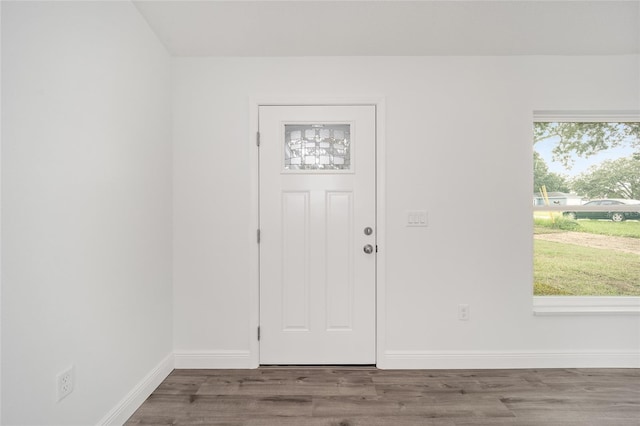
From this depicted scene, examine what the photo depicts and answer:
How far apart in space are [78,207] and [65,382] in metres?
0.76

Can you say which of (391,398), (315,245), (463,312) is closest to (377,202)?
(315,245)

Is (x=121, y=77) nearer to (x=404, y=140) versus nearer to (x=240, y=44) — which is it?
(x=240, y=44)

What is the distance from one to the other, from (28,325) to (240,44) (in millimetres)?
2009

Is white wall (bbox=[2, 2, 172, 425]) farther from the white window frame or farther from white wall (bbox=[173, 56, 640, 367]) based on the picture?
the white window frame

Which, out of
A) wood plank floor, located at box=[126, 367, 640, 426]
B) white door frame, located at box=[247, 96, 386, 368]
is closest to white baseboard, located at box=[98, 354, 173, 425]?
wood plank floor, located at box=[126, 367, 640, 426]

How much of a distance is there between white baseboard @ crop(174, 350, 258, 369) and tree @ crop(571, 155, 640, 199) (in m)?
2.99

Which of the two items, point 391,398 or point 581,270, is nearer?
point 391,398

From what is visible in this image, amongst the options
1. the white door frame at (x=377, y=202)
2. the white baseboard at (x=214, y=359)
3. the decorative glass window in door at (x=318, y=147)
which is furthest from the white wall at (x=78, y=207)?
the decorative glass window in door at (x=318, y=147)

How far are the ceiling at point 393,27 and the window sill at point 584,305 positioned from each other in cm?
191

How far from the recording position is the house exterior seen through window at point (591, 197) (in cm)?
266

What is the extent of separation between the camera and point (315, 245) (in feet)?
8.11

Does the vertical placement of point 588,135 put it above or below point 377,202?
above

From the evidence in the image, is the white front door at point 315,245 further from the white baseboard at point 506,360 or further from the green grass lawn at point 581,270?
the green grass lawn at point 581,270

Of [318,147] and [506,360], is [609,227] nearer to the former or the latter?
[506,360]
